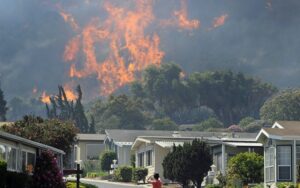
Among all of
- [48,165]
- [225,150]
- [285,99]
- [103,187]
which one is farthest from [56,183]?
[285,99]

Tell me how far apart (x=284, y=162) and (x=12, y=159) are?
63.9ft

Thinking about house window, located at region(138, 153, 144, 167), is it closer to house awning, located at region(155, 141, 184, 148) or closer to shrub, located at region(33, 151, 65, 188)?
house awning, located at region(155, 141, 184, 148)

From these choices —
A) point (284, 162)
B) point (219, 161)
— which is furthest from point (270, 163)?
point (219, 161)

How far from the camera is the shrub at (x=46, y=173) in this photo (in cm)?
3809

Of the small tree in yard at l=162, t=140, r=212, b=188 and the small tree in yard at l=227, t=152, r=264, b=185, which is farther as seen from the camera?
the small tree in yard at l=162, t=140, r=212, b=188

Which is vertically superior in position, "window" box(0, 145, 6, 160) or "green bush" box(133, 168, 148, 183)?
"window" box(0, 145, 6, 160)

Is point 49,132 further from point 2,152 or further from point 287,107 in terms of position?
point 287,107

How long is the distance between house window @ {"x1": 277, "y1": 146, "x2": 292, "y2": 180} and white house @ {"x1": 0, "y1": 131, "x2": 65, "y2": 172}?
15628mm

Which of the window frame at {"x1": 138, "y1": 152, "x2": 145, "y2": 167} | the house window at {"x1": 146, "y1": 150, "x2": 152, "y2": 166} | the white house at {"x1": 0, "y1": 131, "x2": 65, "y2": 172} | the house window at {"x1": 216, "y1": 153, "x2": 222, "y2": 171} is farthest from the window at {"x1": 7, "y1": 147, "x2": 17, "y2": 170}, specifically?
the window frame at {"x1": 138, "y1": 152, "x2": 145, "y2": 167}

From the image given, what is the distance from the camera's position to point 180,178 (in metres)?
56.5

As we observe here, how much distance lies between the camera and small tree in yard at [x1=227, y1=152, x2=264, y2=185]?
5366 centimetres

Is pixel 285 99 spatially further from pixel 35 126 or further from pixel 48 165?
pixel 48 165

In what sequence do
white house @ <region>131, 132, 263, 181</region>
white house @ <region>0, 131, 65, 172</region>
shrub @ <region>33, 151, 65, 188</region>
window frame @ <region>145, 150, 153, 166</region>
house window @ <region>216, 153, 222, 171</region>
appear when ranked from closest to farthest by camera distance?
white house @ <region>0, 131, 65, 172</region>
shrub @ <region>33, 151, 65, 188</region>
white house @ <region>131, 132, 263, 181</region>
house window @ <region>216, 153, 222, 171</region>
window frame @ <region>145, 150, 153, 166</region>

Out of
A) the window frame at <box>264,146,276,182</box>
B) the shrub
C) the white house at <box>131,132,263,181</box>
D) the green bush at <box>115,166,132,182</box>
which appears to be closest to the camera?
the shrub
